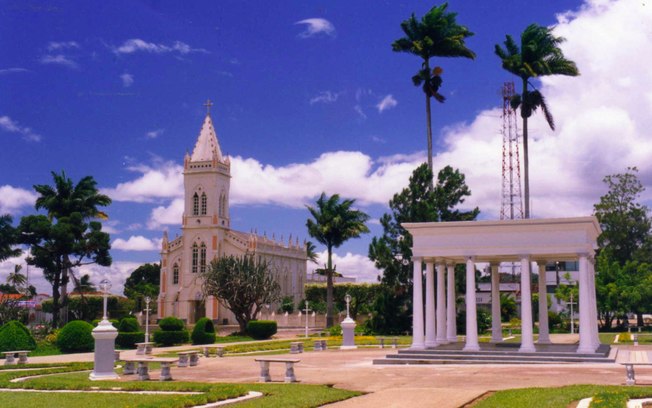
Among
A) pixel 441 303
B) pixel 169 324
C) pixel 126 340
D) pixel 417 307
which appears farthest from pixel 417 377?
pixel 169 324

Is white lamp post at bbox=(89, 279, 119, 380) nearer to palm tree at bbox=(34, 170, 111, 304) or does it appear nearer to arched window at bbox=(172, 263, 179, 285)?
palm tree at bbox=(34, 170, 111, 304)

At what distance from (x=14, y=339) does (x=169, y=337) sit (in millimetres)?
11793

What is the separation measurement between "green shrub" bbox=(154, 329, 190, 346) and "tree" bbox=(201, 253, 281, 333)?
1157 cm

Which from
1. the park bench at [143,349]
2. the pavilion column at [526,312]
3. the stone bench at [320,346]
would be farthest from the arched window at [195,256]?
the pavilion column at [526,312]

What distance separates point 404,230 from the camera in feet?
176

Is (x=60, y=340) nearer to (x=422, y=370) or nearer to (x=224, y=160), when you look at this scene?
(x=422, y=370)

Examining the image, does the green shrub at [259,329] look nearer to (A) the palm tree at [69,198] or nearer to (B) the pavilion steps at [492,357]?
(A) the palm tree at [69,198]

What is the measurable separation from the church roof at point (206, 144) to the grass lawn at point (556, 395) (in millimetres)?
66723

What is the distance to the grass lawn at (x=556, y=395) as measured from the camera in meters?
16.3

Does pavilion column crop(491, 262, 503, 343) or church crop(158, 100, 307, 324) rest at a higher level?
church crop(158, 100, 307, 324)

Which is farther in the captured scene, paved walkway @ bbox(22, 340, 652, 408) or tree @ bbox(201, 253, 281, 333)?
tree @ bbox(201, 253, 281, 333)

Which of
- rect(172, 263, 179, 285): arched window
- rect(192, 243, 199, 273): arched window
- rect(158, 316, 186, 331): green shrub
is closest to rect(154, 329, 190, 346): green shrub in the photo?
rect(158, 316, 186, 331): green shrub

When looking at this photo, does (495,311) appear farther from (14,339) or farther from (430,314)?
(14,339)

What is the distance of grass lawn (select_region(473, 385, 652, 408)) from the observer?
16.3m
